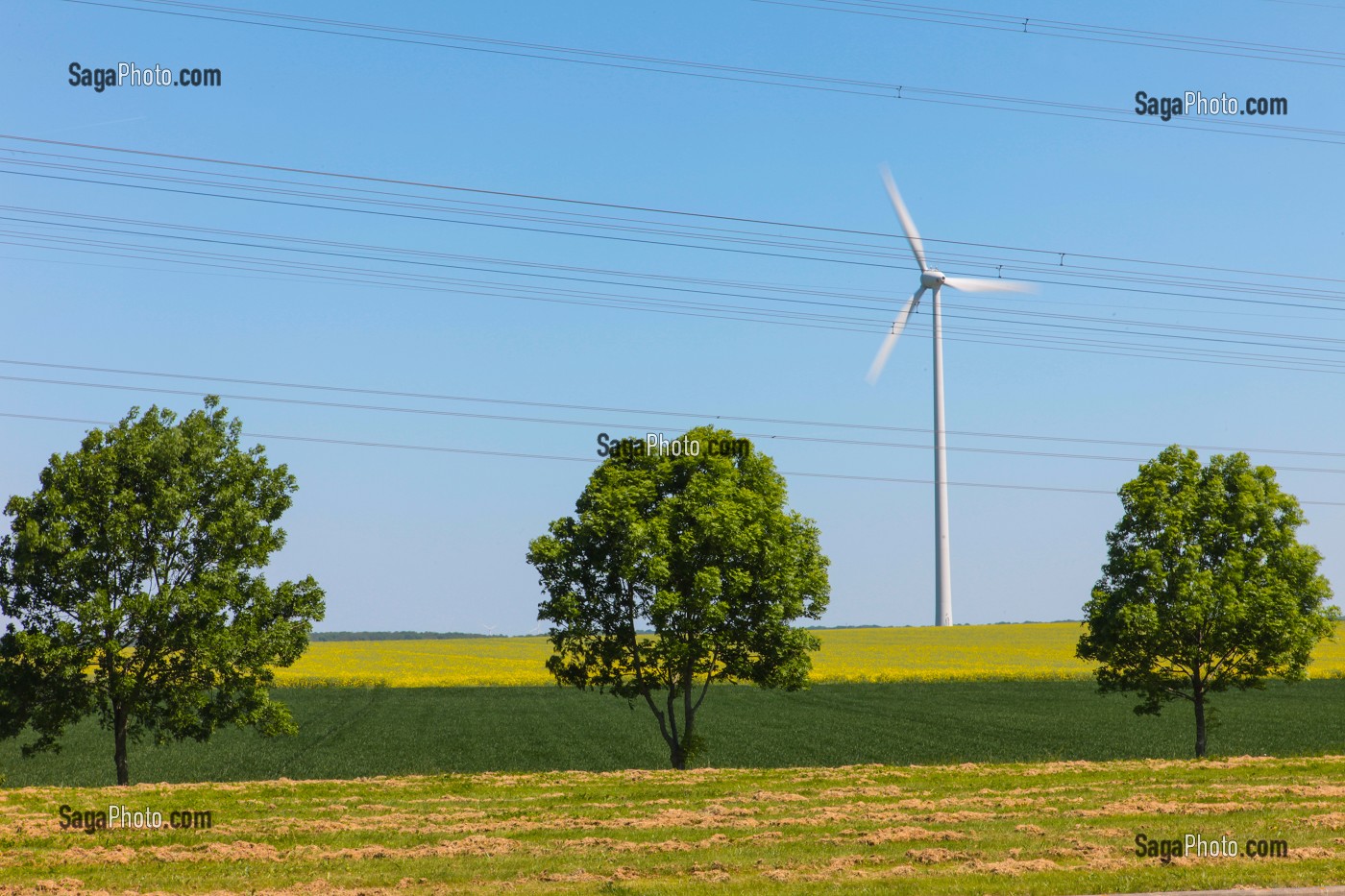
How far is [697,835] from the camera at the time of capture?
20.3m

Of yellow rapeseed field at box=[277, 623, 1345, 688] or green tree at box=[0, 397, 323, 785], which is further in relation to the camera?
yellow rapeseed field at box=[277, 623, 1345, 688]

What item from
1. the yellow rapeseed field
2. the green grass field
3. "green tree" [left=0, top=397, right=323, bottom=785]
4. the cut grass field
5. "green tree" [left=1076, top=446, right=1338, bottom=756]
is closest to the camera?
the cut grass field

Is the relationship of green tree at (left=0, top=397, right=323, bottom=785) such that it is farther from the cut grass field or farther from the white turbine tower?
the white turbine tower

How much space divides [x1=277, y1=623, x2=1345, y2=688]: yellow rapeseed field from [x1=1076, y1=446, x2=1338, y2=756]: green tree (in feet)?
135

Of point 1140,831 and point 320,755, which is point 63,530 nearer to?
point 320,755

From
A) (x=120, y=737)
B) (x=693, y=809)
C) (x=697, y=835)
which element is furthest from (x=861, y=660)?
(x=697, y=835)

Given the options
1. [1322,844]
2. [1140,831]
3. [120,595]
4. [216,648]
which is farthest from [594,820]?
[120,595]

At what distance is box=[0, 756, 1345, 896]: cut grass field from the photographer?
1630cm

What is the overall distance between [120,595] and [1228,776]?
3009 centimetres

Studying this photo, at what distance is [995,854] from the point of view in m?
17.7

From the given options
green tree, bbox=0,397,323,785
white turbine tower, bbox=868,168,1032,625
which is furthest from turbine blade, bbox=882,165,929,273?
green tree, bbox=0,397,323,785

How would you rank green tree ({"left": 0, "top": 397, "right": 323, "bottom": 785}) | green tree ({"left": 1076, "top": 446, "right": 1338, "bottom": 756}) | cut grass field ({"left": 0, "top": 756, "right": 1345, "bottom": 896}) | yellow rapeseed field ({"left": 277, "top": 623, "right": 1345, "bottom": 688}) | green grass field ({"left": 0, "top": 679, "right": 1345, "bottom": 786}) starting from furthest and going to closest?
yellow rapeseed field ({"left": 277, "top": 623, "right": 1345, "bottom": 688}) < green grass field ({"left": 0, "top": 679, "right": 1345, "bottom": 786}) < green tree ({"left": 1076, "top": 446, "right": 1338, "bottom": 756}) < green tree ({"left": 0, "top": 397, "right": 323, "bottom": 785}) < cut grass field ({"left": 0, "top": 756, "right": 1345, "bottom": 896})

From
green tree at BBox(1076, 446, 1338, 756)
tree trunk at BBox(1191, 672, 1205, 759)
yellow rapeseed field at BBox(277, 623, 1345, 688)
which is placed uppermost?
green tree at BBox(1076, 446, 1338, 756)

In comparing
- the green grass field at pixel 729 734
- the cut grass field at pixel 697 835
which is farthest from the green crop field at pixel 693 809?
the green grass field at pixel 729 734
